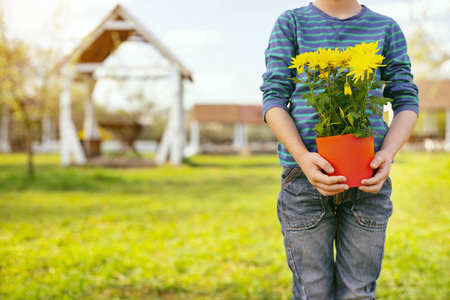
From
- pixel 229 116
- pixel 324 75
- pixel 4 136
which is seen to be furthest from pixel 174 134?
pixel 4 136

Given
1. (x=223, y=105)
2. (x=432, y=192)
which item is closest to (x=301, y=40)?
(x=432, y=192)

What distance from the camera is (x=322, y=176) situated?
1039mm

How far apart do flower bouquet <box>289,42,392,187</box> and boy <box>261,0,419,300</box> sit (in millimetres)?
129

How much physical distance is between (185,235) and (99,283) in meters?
1.22

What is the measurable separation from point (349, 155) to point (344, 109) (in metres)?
0.12

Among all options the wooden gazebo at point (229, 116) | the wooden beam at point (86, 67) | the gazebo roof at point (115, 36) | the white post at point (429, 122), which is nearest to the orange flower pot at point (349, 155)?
the gazebo roof at point (115, 36)

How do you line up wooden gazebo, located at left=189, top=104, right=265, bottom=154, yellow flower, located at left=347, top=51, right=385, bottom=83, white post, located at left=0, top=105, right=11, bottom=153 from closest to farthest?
yellow flower, located at left=347, top=51, right=385, bottom=83
white post, located at left=0, top=105, right=11, bottom=153
wooden gazebo, located at left=189, top=104, right=265, bottom=154

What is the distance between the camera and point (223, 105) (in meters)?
20.6

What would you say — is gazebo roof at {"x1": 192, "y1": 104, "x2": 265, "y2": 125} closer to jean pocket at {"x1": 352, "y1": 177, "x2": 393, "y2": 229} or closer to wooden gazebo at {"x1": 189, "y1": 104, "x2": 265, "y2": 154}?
wooden gazebo at {"x1": 189, "y1": 104, "x2": 265, "y2": 154}

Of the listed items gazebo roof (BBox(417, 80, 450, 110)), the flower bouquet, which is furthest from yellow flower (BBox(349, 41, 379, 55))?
gazebo roof (BBox(417, 80, 450, 110))

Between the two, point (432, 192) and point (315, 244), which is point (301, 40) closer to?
point (315, 244)

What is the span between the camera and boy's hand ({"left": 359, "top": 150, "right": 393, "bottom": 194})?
1.05 meters

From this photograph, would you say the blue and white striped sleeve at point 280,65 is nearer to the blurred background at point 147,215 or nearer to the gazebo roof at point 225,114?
the blurred background at point 147,215

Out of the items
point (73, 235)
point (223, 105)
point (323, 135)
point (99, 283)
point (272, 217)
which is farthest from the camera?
point (223, 105)
